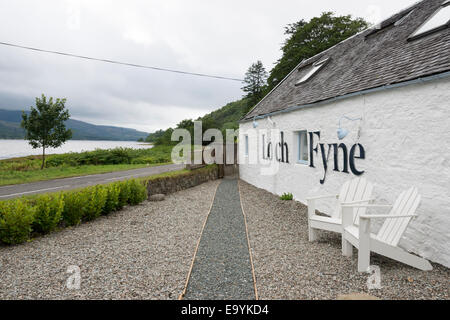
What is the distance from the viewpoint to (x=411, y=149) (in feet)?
13.3

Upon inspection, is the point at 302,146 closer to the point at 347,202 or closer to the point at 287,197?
the point at 287,197

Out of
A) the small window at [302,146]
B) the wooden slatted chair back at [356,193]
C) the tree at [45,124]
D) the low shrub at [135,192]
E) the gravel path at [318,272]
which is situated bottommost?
the gravel path at [318,272]

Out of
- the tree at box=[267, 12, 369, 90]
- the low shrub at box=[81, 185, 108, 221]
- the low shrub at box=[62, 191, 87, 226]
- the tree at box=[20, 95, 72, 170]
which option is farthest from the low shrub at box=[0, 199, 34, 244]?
the tree at box=[267, 12, 369, 90]

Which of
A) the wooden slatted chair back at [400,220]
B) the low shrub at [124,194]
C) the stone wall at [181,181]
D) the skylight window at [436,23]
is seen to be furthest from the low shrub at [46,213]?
the skylight window at [436,23]

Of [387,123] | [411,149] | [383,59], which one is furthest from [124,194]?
[383,59]

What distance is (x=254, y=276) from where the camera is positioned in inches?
130

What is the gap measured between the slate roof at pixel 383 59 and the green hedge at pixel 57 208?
5836 millimetres

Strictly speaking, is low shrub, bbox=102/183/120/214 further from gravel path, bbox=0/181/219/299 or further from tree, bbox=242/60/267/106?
tree, bbox=242/60/267/106

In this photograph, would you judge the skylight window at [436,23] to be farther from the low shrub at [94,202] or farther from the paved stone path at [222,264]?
the low shrub at [94,202]

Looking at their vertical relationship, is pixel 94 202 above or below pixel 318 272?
above

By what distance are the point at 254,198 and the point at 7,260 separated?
6.61 m

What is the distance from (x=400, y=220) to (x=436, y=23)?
4.34 metres

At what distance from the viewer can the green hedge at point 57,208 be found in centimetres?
445
